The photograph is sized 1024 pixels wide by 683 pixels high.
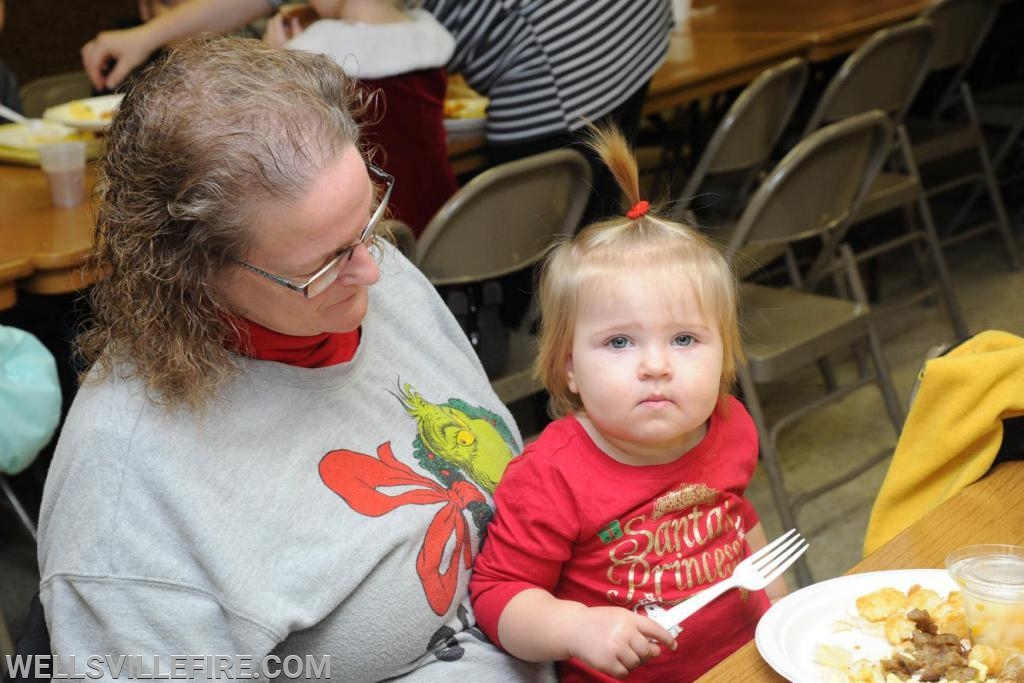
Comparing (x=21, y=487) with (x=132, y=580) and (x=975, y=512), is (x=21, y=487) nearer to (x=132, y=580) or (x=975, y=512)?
(x=132, y=580)

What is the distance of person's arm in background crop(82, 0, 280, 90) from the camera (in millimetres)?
2713

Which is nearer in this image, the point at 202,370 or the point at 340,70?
the point at 202,370

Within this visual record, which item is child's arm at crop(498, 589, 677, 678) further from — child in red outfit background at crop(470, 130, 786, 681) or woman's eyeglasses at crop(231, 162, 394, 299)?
woman's eyeglasses at crop(231, 162, 394, 299)

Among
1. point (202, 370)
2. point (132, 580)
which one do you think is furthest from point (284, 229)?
point (132, 580)

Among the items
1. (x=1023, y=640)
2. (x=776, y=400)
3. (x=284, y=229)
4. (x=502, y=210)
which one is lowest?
(x=776, y=400)

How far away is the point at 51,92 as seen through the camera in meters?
3.93

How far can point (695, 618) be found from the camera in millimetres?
1312

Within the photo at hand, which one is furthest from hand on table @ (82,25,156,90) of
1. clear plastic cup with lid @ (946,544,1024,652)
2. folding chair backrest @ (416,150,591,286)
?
clear plastic cup with lid @ (946,544,1024,652)

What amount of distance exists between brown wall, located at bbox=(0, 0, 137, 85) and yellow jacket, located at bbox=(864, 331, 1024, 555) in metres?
4.81

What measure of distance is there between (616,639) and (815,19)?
332 centimetres

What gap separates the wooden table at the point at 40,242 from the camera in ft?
6.72

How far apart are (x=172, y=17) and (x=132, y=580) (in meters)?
1.98

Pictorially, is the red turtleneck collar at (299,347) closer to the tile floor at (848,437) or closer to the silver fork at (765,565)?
the silver fork at (765,565)

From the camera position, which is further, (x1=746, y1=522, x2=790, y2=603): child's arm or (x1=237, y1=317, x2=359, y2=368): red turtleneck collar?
(x1=746, y1=522, x2=790, y2=603): child's arm
